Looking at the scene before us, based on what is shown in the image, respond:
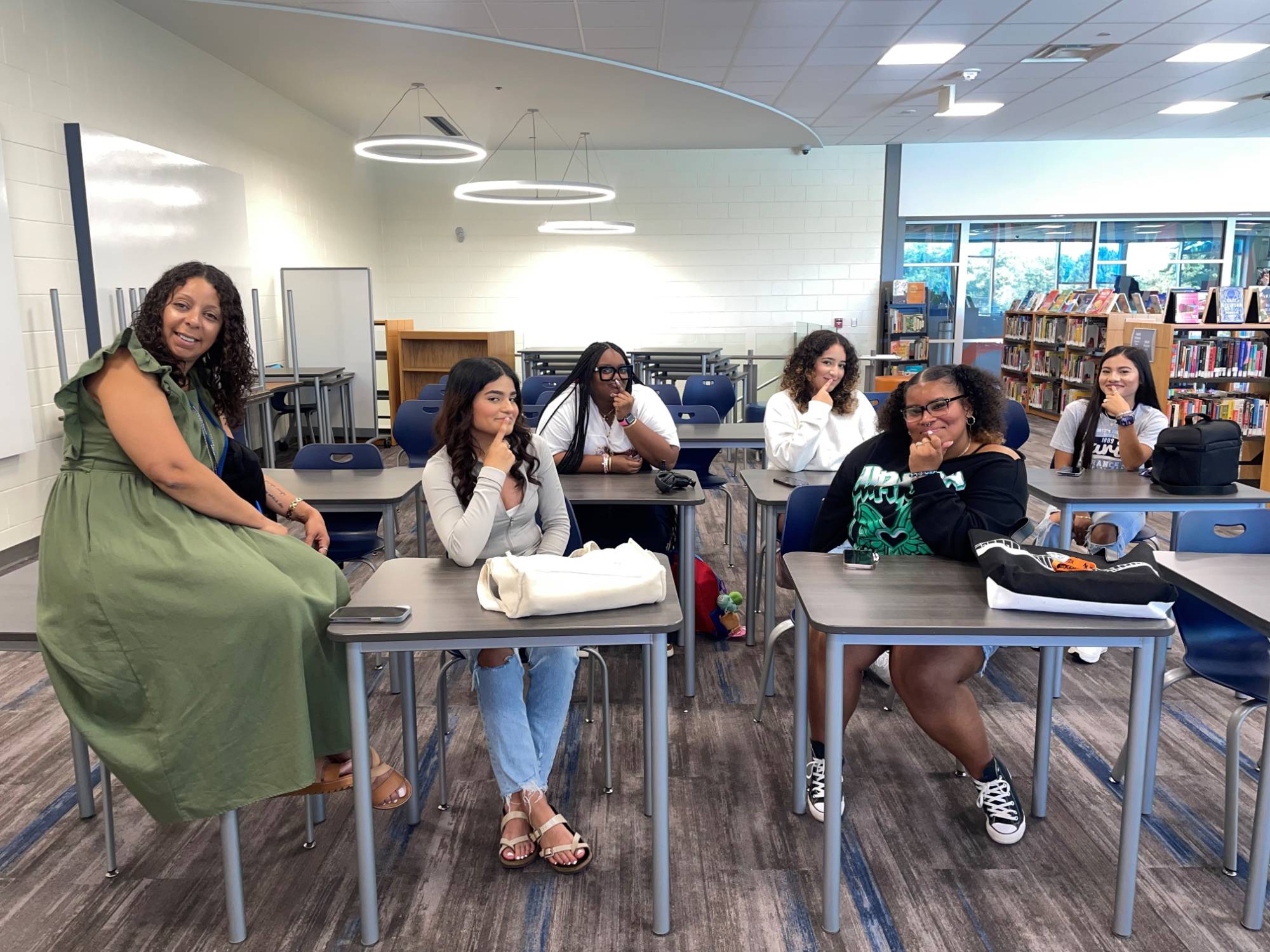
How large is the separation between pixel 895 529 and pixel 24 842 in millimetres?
2367

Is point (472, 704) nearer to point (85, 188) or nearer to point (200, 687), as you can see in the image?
point (200, 687)

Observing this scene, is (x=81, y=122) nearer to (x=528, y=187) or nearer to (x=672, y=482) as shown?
(x=528, y=187)

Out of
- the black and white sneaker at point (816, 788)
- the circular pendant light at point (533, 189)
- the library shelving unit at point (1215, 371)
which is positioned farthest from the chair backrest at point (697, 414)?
the library shelving unit at point (1215, 371)

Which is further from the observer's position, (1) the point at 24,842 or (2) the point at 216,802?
(1) the point at 24,842

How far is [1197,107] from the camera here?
29.1 ft

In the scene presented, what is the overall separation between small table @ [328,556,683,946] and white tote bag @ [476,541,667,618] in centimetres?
2

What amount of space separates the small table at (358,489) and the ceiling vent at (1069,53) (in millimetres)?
5937

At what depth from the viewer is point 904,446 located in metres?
2.43

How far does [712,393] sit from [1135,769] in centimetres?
455

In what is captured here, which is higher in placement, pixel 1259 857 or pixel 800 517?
pixel 800 517

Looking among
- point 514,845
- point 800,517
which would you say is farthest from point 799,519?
point 514,845

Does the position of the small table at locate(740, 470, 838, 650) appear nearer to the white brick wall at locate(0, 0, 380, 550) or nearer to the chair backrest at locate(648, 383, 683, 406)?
the chair backrest at locate(648, 383, 683, 406)

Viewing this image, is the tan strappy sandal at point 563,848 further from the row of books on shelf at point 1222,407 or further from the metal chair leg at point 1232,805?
the row of books on shelf at point 1222,407

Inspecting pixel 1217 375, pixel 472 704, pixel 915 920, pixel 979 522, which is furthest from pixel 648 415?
pixel 1217 375
